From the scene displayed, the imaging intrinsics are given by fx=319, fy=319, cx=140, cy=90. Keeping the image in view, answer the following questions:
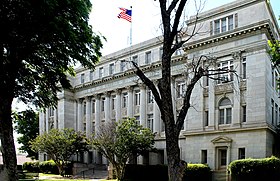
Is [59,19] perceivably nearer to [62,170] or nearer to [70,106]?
[62,170]

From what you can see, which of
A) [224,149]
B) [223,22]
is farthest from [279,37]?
[224,149]

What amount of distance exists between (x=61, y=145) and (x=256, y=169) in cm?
2487

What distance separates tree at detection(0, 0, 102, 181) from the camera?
543 inches

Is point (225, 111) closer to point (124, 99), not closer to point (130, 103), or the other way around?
point (130, 103)

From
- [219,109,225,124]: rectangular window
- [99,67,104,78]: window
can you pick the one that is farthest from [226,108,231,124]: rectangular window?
[99,67,104,78]: window

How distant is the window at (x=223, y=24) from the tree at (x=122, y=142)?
12.6 metres

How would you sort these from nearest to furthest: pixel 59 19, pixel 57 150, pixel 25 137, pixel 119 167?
1. pixel 59 19
2. pixel 119 167
3. pixel 57 150
4. pixel 25 137

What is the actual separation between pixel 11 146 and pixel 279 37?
29905 millimetres

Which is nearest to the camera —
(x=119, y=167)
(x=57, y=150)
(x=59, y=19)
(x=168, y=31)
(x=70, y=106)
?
(x=168, y=31)

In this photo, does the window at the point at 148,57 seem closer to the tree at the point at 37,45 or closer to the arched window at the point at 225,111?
the arched window at the point at 225,111

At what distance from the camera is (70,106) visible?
50.1 metres

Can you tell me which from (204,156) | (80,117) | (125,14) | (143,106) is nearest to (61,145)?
(80,117)

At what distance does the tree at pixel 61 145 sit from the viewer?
1582 inches

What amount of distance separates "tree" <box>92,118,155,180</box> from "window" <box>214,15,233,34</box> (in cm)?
1260
